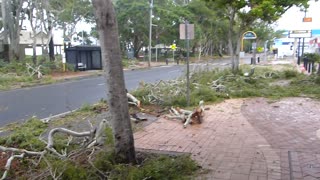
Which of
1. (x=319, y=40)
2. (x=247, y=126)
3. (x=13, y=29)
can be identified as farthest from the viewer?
(x=319, y=40)

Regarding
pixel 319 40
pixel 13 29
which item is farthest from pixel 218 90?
pixel 319 40

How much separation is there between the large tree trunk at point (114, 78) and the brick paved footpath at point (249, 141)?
1.14 metres

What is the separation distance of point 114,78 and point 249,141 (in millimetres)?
3090

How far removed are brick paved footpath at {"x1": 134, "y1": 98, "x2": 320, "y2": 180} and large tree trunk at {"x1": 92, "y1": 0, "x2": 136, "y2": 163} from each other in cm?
114

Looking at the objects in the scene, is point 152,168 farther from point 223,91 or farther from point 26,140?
point 223,91

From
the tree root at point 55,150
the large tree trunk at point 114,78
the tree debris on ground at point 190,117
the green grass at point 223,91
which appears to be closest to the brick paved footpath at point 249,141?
the tree debris on ground at point 190,117

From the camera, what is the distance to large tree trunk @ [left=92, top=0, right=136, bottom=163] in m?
5.00

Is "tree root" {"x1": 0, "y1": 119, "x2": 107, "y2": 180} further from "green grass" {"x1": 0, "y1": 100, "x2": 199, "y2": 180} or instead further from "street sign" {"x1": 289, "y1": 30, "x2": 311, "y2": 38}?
"street sign" {"x1": 289, "y1": 30, "x2": 311, "y2": 38}

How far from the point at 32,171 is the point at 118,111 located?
143 cm

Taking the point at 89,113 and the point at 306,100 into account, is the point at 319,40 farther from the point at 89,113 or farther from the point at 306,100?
the point at 89,113

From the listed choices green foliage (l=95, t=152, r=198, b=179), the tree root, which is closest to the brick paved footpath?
green foliage (l=95, t=152, r=198, b=179)

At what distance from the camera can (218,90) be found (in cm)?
1373

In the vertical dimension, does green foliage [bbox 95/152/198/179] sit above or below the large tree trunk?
below

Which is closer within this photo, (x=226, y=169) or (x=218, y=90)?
(x=226, y=169)
